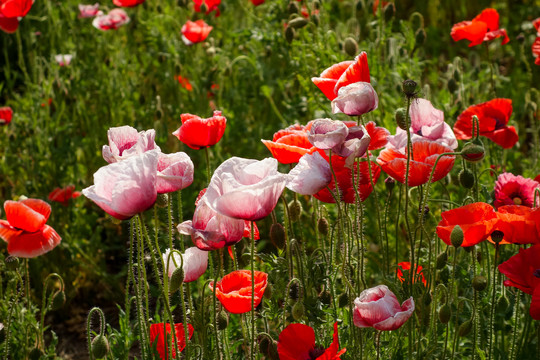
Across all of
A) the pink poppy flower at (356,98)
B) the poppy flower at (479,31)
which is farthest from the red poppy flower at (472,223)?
the poppy flower at (479,31)

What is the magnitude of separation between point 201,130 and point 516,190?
0.89 metres

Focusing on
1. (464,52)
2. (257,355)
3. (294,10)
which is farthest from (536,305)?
(464,52)

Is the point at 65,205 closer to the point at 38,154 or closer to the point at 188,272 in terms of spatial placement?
the point at 38,154

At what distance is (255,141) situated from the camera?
3537 mm

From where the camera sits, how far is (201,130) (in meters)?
1.88

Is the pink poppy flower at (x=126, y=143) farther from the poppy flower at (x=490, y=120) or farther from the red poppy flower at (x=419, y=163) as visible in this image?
the poppy flower at (x=490, y=120)

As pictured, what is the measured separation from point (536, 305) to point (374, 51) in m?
1.93

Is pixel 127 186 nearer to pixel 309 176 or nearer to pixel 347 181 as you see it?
pixel 309 176

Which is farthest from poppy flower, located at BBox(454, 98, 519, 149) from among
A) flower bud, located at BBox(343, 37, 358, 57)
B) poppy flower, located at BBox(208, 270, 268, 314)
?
poppy flower, located at BBox(208, 270, 268, 314)

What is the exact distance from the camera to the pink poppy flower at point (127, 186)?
1.34m

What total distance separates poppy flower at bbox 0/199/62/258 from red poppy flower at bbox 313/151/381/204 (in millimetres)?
772

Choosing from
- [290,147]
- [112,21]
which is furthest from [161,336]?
[112,21]

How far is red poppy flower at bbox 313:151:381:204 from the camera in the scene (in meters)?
1.72

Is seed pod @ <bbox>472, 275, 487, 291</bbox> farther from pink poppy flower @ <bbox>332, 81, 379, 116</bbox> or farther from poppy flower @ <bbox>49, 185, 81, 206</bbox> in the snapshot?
poppy flower @ <bbox>49, 185, 81, 206</bbox>
